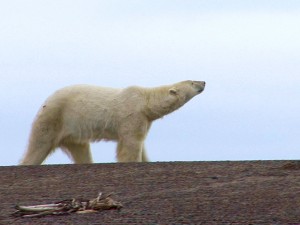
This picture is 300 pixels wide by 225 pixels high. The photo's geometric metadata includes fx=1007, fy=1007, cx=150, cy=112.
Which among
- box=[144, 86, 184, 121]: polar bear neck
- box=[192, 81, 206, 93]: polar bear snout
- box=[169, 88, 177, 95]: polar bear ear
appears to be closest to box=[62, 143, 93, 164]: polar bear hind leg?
box=[144, 86, 184, 121]: polar bear neck

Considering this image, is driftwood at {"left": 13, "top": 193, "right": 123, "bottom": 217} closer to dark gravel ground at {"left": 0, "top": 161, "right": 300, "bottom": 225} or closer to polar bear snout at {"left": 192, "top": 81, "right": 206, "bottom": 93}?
dark gravel ground at {"left": 0, "top": 161, "right": 300, "bottom": 225}

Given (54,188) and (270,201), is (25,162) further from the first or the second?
(270,201)

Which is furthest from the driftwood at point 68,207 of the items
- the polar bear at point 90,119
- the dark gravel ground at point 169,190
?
the polar bear at point 90,119

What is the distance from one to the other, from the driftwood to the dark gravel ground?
0.39ft

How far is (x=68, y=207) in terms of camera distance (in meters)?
9.48

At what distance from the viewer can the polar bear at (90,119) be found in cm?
1700

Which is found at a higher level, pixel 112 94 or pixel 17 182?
pixel 112 94

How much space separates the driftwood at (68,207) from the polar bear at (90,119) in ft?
23.7

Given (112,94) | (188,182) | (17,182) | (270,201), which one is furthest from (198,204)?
(112,94)

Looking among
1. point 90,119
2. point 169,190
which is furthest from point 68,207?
point 90,119

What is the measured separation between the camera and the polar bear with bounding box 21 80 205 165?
17.0 m

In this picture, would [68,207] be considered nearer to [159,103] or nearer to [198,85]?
[159,103]

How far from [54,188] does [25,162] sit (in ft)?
21.7

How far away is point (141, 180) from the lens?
1122 centimetres
